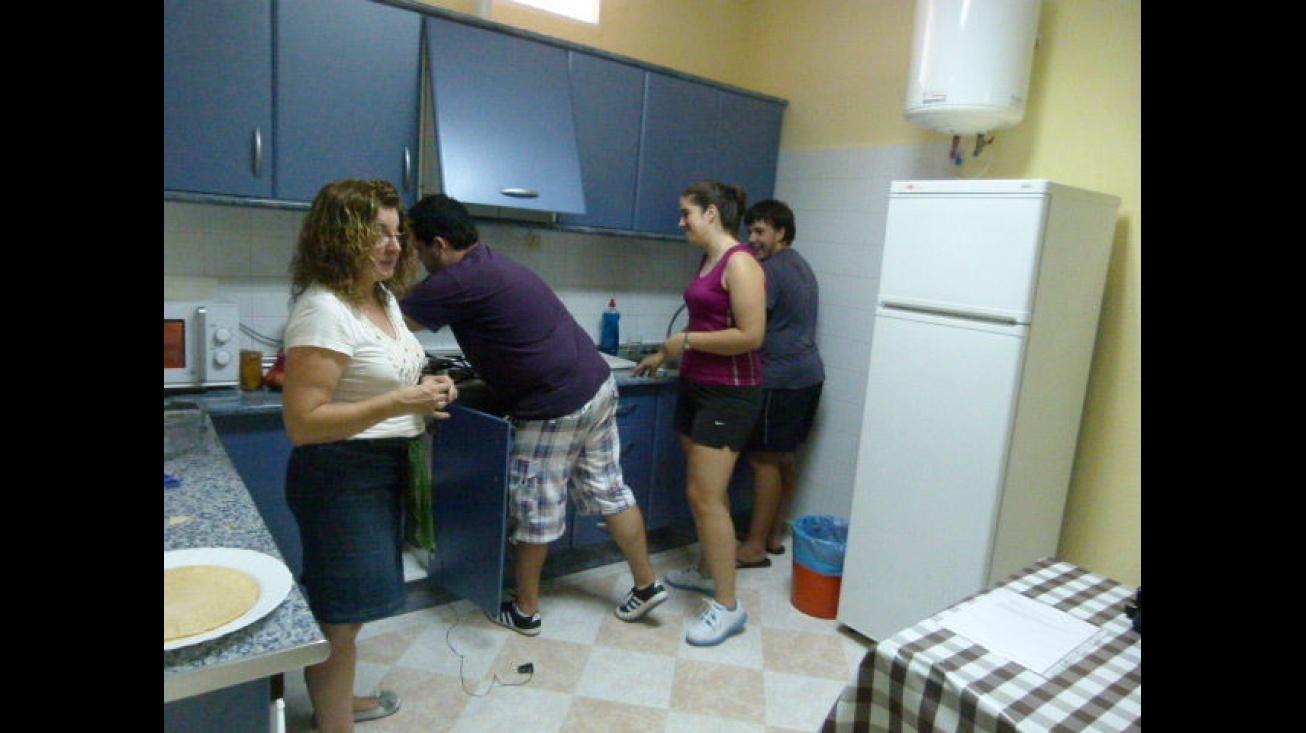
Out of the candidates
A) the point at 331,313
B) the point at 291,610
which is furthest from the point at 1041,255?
the point at 291,610

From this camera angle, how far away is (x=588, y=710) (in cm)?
217

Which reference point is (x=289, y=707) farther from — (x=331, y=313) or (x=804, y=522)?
(x=804, y=522)

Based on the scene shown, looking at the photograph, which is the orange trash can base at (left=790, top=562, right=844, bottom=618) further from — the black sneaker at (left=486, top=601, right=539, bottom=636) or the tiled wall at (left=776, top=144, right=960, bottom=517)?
the black sneaker at (left=486, top=601, right=539, bottom=636)

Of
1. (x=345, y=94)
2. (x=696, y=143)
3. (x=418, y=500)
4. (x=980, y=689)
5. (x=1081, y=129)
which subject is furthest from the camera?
(x=696, y=143)

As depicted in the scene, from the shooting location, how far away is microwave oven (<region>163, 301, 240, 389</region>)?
7.30 feet

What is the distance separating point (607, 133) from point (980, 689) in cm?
238

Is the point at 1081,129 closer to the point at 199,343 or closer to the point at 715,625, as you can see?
the point at 715,625

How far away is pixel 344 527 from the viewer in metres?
1.60

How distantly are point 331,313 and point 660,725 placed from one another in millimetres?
1398

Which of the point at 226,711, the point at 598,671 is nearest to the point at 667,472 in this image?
the point at 598,671

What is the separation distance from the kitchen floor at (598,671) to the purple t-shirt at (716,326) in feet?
2.81

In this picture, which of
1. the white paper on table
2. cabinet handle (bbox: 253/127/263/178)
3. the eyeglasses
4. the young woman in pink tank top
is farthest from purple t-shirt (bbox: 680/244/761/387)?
cabinet handle (bbox: 253/127/263/178)

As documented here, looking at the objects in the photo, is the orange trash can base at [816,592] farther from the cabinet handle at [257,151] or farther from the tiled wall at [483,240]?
the cabinet handle at [257,151]

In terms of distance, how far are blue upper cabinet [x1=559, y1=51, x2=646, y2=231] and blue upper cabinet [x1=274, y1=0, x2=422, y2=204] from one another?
62 centimetres
